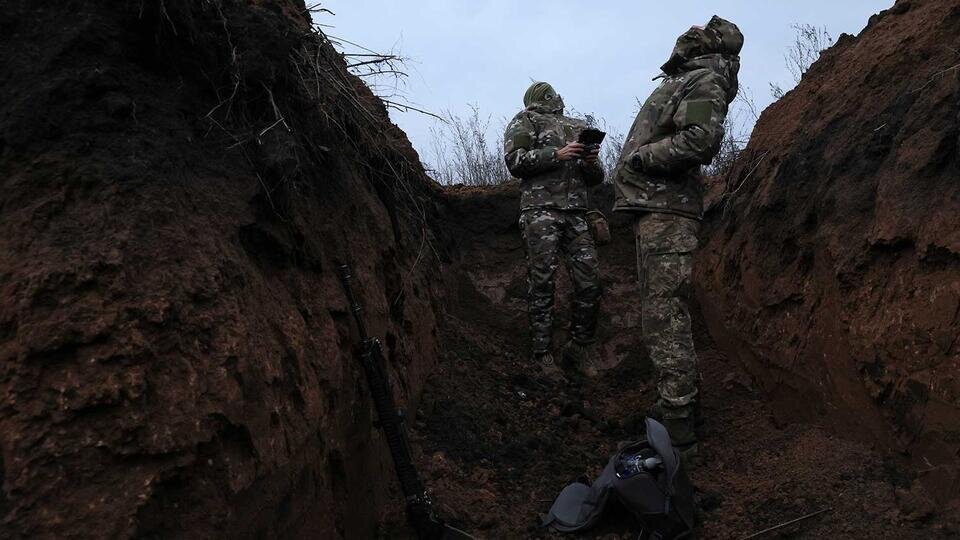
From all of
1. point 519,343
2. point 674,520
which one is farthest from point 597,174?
point 674,520

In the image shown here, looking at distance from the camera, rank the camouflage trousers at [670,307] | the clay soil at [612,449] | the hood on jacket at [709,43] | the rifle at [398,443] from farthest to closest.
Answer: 1. the hood on jacket at [709,43]
2. the camouflage trousers at [670,307]
3. the clay soil at [612,449]
4. the rifle at [398,443]

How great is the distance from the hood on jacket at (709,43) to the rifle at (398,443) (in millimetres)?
2313

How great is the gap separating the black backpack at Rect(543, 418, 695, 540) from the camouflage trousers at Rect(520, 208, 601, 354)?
7.43 ft

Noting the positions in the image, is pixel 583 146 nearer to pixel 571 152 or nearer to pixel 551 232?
pixel 571 152

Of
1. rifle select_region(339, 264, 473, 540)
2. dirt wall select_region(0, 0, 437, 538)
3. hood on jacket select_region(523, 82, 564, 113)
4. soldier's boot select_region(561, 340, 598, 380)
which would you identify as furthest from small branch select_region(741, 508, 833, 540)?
hood on jacket select_region(523, 82, 564, 113)

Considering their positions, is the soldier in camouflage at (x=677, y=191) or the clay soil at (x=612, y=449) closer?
the clay soil at (x=612, y=449)

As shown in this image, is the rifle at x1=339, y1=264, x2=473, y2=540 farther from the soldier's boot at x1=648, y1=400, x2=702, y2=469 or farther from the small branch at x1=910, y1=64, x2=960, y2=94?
the small branch at x1=910, y1=64, x2=960, y2=94

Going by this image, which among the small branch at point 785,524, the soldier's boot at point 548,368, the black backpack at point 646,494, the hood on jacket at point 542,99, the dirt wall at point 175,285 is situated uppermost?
the hood on jacket at point 542,99

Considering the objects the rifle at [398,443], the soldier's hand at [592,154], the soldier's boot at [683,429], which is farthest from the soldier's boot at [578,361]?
the rifle at [398,443]

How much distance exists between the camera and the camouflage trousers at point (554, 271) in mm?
5336

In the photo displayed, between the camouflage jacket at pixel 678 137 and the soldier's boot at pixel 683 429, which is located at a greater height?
the camouflage jacket at pixel 678 137

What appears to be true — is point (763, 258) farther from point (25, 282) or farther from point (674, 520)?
point (25, 282)

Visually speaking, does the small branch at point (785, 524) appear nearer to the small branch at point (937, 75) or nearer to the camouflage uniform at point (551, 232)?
the small branch at point (937, 75)

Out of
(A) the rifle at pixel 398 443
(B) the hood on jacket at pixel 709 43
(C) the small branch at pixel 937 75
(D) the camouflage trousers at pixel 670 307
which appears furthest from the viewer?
(B) the hood on jacket at pixel 709 43
